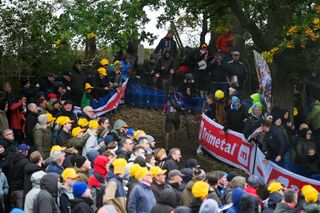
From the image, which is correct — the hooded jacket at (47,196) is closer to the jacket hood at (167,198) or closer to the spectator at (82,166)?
the spectator at (82,166)

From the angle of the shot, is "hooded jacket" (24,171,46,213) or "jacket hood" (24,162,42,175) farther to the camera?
"jacket hood" (24,162,42,175)

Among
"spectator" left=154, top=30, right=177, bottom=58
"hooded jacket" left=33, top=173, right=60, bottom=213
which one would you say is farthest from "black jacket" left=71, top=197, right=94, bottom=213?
"spectator" left=154, top=30, right=177, bottom=58

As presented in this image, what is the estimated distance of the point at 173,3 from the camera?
21922 mm

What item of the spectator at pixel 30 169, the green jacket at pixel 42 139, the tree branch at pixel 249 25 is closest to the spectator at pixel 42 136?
the green jacket at pixel 42 139

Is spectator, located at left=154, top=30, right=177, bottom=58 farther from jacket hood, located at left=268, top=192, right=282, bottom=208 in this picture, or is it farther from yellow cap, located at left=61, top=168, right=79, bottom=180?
yellow cap, located at left=61, top=168, right=79, bottom=180

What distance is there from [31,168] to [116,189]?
6.36 ft

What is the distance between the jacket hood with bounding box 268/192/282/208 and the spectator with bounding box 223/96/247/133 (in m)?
7.32

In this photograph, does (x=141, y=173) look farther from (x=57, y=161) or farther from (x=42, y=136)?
(x=42, y=136)

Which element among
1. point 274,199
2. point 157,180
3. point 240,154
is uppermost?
point 157,180

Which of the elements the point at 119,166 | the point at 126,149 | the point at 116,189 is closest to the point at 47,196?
the point at 116,189

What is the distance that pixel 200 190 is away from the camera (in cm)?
1265

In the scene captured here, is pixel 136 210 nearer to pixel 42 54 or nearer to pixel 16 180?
pixel 16 180

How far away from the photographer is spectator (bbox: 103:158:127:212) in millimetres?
12953

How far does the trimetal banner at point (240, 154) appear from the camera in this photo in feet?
58.1
